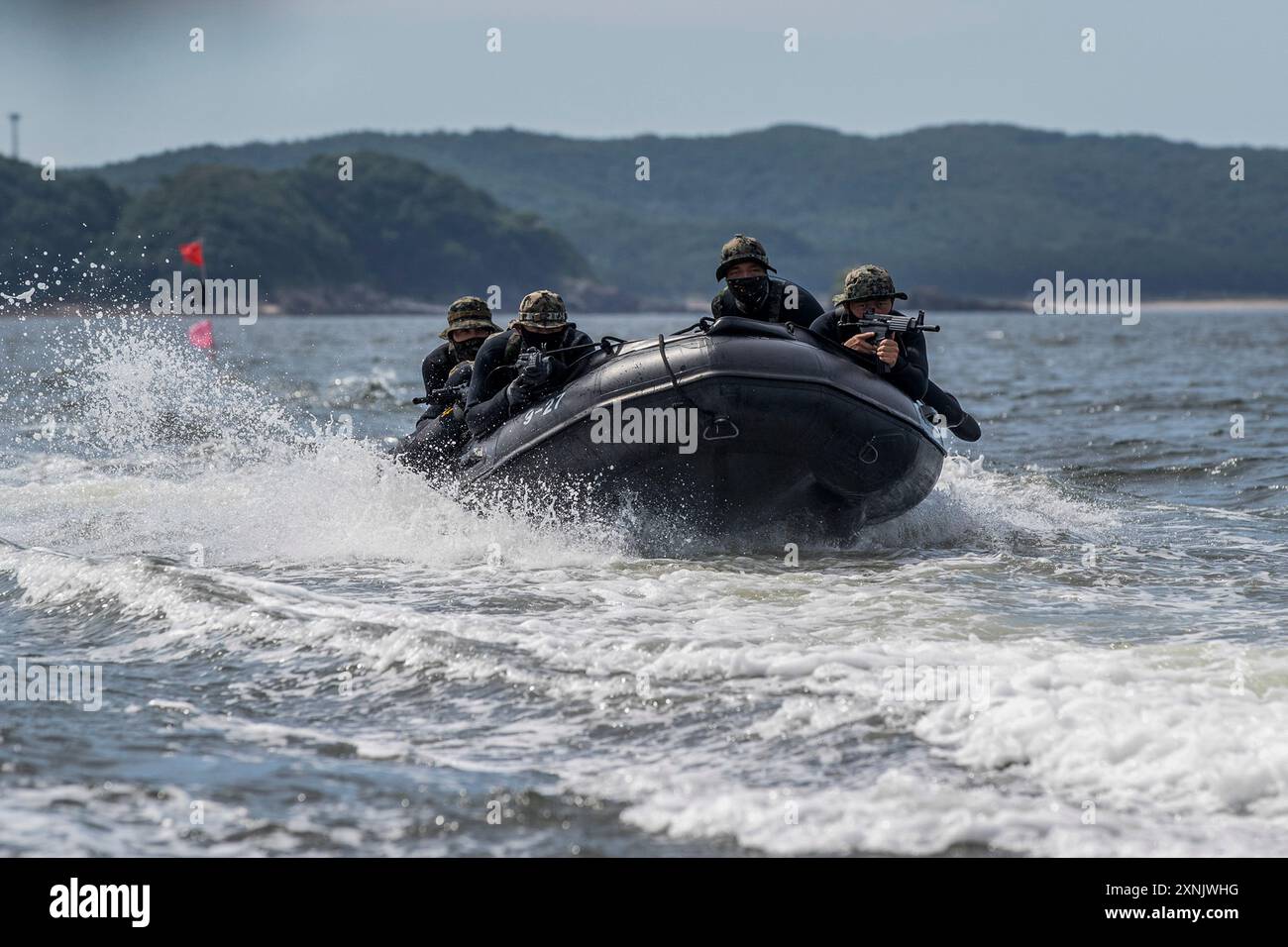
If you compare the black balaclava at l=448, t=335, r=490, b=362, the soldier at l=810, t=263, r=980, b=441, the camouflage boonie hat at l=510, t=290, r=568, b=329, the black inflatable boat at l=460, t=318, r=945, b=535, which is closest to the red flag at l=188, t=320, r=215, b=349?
the black balaclava at l=448, t=335, r=490, b=362

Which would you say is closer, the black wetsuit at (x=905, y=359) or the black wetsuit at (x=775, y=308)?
the black wetsuit at (x=905, y=359)

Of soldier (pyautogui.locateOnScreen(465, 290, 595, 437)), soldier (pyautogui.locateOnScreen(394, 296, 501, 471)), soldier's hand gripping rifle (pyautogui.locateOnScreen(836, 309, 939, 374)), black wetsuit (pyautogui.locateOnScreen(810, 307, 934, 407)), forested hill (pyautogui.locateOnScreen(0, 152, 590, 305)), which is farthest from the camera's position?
forested hill (pyautogui.locateOnScreen(0, 152, 590, 305))

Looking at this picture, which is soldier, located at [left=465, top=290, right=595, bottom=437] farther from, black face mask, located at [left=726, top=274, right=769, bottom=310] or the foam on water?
black face mask, located at [left=726, top=274, right=769, bottom=310]

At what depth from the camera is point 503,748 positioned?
5273mm

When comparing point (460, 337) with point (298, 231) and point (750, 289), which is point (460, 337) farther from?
point (298, 231)

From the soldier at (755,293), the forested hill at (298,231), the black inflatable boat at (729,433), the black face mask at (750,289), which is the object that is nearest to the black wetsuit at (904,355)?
the black inflatable boat at (729,433)

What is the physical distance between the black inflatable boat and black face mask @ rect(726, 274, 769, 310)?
57 cm

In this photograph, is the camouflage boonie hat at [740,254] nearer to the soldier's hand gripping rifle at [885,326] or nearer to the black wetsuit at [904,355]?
the black wetsuit at [904,355]

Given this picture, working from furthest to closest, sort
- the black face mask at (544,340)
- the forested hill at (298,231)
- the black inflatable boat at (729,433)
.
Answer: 1. the forested hill at (298,231)
2. the black face mask at (544,340)
3. the black inflatable boat at (729,433)

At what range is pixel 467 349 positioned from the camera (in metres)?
11.2

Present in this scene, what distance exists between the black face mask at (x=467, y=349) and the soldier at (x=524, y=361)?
0.97m

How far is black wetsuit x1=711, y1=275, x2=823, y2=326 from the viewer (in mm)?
9867

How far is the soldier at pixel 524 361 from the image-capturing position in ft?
31.5

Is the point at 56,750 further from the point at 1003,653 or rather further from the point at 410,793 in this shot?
the point at 1003,653
